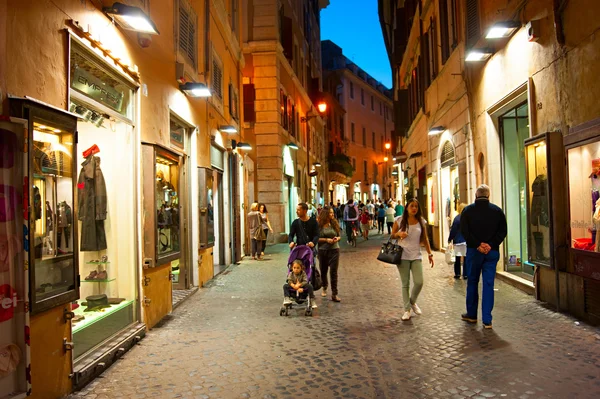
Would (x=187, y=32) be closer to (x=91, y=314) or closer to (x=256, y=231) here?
(x=91, y=314)

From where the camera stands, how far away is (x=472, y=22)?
12.1 meters

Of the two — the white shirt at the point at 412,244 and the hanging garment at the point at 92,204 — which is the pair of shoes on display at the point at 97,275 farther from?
the white shirt at the point at 412,244

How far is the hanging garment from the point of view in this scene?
6789mm

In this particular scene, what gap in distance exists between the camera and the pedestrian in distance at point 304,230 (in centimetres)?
883

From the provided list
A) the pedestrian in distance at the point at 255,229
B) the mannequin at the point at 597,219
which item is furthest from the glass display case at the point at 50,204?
the pedestrian in distance at the point at 255,229

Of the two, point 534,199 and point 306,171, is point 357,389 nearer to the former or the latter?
point 534,199

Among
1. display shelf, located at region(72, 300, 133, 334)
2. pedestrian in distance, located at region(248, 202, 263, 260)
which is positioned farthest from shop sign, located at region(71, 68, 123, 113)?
pedestrian in distance, located at region(248, 202, 263, 260)

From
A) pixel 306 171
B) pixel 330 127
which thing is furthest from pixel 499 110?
pixel 330 127

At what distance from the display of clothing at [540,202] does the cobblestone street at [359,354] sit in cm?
128

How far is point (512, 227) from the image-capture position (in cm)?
1105

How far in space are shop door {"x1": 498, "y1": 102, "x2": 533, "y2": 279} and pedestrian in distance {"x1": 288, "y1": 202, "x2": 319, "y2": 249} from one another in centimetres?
434

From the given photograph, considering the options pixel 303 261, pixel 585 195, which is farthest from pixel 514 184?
pixel 303 261

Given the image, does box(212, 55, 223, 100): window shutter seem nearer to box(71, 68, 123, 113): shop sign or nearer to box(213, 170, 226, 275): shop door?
box(213, 170, 226, 275): shop door

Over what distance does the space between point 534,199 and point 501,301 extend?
5.67 ft
